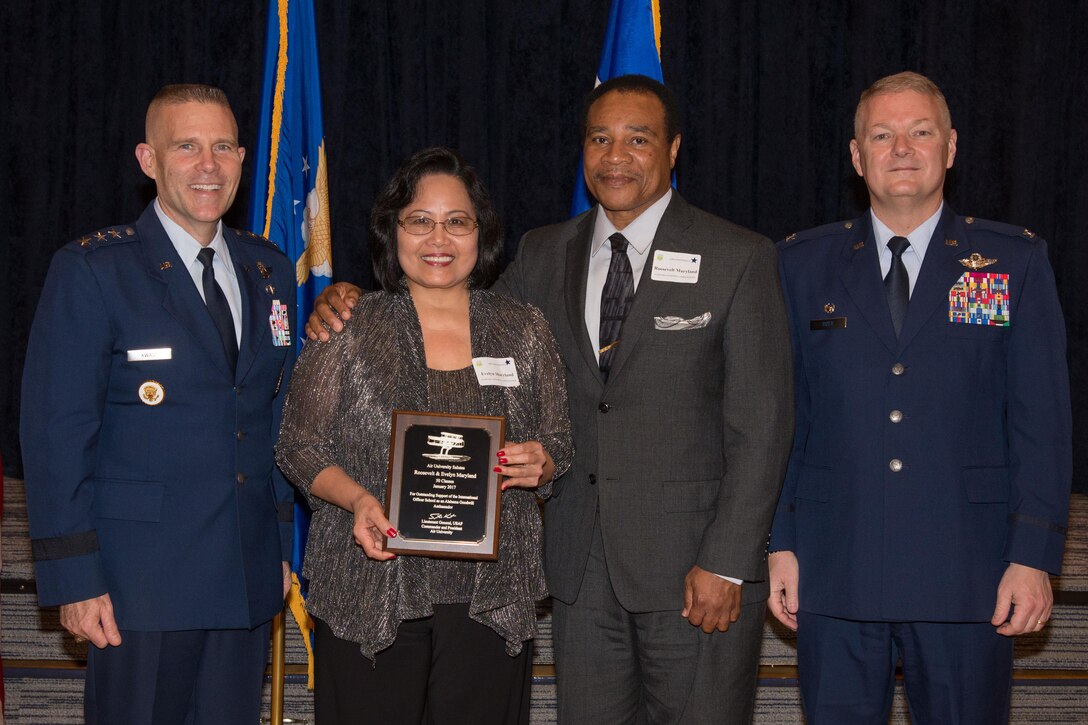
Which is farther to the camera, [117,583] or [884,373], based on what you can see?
[884,373]

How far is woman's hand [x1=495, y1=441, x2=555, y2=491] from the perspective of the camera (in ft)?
7.98

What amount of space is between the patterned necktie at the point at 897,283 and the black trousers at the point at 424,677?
1.36 m

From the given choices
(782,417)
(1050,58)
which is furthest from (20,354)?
(1050,58)

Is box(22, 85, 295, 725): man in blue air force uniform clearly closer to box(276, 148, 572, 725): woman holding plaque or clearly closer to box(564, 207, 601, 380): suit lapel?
box(276, 148, 572, 725): woman holding plaque

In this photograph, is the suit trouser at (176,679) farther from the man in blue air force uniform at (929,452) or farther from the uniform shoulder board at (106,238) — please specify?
the man in blue air force uniform at (929,452)

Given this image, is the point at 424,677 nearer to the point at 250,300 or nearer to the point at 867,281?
the point at 250,300

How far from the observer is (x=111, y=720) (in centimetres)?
257

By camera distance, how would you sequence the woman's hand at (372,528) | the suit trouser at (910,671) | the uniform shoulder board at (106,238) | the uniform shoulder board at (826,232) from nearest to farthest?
the woman's hand at (372,528), the uniform shoulder board at (106,238), the suit trouser at (910,671), the uniform shoulder board at (826,232)

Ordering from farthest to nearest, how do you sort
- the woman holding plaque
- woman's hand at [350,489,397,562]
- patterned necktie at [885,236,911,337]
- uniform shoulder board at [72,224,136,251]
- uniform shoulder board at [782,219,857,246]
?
uniform shoulder board at [782,219,857,246] < patterned necktie at [885,236,911,337] < uniform shoulder board at [72,224,136,251] < the woman holding plaque < woman's hand at [350,489,397,562]

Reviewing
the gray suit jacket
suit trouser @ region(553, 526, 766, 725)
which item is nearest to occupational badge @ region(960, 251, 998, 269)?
the gray suit jacket

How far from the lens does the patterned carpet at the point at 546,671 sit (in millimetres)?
4102

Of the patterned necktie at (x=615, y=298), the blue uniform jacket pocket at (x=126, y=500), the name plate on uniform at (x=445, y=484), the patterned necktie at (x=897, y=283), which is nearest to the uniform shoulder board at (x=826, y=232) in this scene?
the patterned necktie at (x=897, y=283)

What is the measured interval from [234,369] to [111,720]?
911 millimetres

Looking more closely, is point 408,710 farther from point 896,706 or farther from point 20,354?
point 20,354
